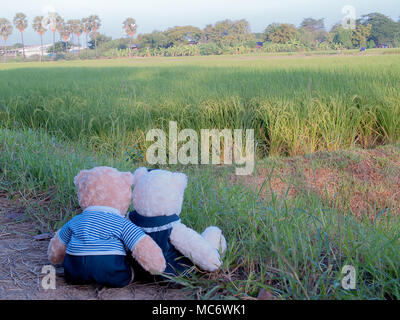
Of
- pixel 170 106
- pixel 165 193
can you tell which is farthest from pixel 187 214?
pixel 170 106

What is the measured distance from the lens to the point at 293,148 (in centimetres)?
405

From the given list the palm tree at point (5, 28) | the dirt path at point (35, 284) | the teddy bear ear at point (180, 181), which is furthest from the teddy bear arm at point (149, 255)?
the palm tree at point (5, 28)

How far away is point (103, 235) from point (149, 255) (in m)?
0.18

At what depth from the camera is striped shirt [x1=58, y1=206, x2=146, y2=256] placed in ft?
4.57

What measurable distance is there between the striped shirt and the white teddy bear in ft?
0.25

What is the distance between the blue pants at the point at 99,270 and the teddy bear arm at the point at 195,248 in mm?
199

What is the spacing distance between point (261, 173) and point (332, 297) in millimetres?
2096

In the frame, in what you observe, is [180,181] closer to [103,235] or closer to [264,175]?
[103,235]

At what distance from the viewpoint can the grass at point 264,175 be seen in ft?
4.46

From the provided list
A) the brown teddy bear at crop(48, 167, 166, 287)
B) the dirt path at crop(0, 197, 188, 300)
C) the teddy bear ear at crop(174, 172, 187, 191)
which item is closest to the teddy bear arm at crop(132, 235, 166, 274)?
the brown teddy bear at crop(48, 167, 166, 287)

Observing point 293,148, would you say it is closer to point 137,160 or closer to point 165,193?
point 137,160

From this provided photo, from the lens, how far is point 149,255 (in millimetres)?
1354

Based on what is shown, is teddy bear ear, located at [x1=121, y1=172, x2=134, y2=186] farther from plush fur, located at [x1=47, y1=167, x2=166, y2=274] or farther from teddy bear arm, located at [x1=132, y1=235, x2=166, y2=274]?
teddy bear arm, located at [x1=132, y1=235, x2=166, y2=274]
